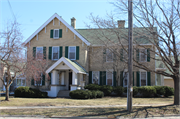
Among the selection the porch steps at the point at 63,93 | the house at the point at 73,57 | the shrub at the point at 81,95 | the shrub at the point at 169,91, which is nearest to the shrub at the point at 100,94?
the shrub at the point at 81,95

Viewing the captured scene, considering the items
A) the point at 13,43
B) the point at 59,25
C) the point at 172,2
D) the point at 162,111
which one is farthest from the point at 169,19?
the point at 59,25

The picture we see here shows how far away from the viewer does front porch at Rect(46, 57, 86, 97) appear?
777 inches

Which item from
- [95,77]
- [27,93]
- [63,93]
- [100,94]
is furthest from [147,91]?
[27,93]

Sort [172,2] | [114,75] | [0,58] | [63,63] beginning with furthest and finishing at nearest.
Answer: [114,75] < [63,63] < [0,58] < [172,2]

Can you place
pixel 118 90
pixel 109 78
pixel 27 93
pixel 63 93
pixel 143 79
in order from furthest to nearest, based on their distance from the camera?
1. pixel 109 78
2. pixel 143 79
3. pixel 63 93
4. pixel 118 90
5. pixel 27 93

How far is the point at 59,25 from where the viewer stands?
2289 cm

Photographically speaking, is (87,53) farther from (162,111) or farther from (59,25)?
(162,111)

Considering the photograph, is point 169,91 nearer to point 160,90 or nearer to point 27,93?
point 160,90

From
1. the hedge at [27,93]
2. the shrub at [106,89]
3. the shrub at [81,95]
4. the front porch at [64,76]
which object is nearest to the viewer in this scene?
the shrub at [81,95]

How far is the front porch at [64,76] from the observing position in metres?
19.7

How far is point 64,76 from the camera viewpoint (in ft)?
A: 73.6

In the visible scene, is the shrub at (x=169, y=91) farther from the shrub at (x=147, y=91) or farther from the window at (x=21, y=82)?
the window at (x=21, y=82)

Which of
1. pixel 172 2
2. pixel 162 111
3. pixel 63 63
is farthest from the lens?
pixel 63 63

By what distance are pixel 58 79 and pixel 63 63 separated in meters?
2.16
